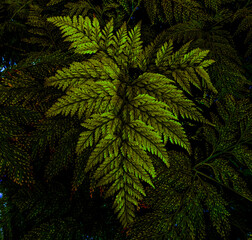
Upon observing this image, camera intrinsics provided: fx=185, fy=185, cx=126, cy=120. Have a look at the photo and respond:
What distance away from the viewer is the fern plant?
681 mm

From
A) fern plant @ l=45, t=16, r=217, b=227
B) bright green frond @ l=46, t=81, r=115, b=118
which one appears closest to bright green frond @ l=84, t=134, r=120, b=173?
fern plant @ l=45, t=16, r=217, b=227

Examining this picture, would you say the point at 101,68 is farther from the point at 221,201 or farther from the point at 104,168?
the point at 221,201

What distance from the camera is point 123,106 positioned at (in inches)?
30.5

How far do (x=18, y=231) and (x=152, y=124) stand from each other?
116cm

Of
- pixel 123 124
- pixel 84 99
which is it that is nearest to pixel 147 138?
pixel 123 124

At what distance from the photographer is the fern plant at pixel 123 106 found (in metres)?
0.68

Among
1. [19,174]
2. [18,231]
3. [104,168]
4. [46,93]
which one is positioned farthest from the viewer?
[18,231]

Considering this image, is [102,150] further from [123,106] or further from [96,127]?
[123,106]

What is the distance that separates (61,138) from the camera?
837 mm

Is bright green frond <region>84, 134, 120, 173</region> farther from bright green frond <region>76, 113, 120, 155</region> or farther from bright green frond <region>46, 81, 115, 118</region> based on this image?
bright green frond <region>46, 81, 115, 118</region>

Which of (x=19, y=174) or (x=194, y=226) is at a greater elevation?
(x=19, y=174)

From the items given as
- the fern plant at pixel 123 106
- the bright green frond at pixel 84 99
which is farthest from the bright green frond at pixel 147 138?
the bright green frond at pixel 84 99

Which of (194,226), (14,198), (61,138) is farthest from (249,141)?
(14,198)

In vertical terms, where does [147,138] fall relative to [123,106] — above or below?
below
